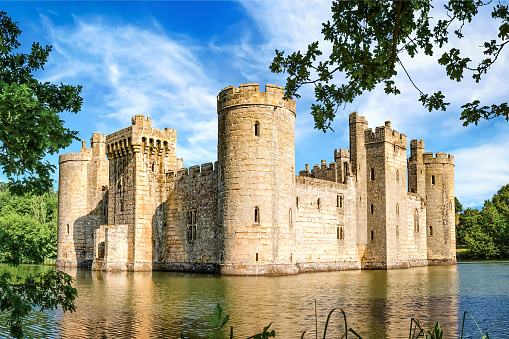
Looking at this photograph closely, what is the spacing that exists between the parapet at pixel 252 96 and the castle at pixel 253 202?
8cm

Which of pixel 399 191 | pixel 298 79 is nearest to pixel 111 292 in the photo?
pixel 298 79

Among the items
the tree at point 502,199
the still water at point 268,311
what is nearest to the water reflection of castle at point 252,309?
the still water at point 268,311

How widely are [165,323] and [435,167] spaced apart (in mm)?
44873

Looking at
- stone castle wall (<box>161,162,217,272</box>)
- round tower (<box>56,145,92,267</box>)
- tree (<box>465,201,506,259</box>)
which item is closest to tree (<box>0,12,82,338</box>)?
stone castle wall (<box>161,162,217,272</box>)

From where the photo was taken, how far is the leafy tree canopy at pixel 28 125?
7059 mm

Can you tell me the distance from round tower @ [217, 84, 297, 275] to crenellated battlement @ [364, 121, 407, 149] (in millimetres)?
13849

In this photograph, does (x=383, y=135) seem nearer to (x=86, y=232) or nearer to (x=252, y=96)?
(x=252, y=96)

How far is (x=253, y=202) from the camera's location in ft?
99.2

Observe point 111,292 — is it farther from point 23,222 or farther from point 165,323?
point 23,222

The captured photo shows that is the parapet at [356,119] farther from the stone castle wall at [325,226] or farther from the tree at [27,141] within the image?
the tree at [27,141]

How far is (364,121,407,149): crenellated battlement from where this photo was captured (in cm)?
4316

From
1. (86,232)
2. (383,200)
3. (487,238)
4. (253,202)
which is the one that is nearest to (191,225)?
(253,202)

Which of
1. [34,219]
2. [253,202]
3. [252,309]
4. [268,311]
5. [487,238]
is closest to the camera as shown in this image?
[268,311]

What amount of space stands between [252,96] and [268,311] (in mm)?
18709
